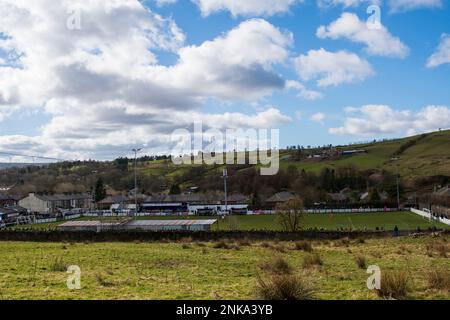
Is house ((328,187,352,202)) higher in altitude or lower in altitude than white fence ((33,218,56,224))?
higher

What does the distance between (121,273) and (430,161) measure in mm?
173580

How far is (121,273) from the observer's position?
16562mm

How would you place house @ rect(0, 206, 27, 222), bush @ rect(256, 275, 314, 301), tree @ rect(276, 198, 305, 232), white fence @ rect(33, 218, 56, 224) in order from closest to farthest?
bush @ rect(256, 275, 314, 301) < tree @ rect(276, 198, 305, 232) < white fence @ rect(33, 218, 56, 224) < house @ rect(0, 206, 27, 222)

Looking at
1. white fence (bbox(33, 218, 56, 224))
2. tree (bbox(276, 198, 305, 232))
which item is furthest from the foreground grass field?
white fence (bbox(33, 218, 56, 224))

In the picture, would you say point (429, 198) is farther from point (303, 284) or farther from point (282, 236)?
point (303, 284)

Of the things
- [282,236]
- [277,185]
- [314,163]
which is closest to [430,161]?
[314,163]

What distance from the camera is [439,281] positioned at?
39.3 ft

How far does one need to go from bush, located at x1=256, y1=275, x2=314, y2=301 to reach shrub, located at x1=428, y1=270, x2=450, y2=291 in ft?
11.7

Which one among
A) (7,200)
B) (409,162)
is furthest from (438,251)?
(409,162)

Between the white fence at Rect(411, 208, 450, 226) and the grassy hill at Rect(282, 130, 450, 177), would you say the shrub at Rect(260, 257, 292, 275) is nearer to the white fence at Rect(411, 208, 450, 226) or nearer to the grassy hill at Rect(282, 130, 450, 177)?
the white fence at Rect(411, 208, 450, 226)

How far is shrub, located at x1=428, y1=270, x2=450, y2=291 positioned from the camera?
11.6 meters
